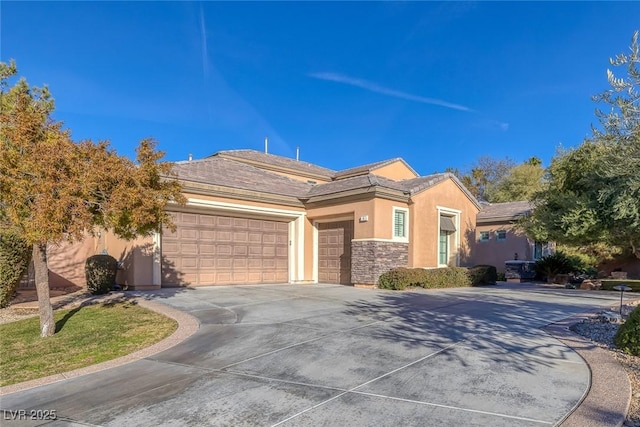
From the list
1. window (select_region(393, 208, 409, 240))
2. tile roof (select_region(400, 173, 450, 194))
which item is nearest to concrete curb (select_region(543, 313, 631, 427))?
window (select_region(393, 208, 409, 240))

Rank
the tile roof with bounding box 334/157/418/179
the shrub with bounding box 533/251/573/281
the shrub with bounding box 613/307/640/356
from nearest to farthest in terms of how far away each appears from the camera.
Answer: the shrub with bounding box 613/307/640/356 < the shrub with bounding box 533/251/573/281 < the tile roof with bounding box 334/157/418/179

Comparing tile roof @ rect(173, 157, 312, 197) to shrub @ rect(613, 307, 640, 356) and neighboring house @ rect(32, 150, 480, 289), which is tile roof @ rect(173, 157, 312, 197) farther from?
shrub @ rect(613, 307, 640, 356)

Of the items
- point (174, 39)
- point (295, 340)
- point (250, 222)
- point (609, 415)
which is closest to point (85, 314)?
point (295, 340)

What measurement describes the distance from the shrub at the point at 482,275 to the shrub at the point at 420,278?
87cm

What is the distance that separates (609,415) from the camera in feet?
13.3

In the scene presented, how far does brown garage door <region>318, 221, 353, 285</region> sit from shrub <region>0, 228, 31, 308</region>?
11.5m

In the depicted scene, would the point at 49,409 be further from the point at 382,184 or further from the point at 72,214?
the point at 382,184

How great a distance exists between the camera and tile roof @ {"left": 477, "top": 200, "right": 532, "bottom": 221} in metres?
25.0

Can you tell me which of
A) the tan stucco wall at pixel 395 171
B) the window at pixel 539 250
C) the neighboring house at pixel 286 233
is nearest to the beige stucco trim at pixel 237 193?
the neighboring house at pixel 286 233

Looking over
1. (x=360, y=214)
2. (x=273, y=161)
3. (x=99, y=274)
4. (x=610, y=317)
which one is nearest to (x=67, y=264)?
(x=99, y=274)

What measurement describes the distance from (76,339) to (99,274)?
5.81 meters

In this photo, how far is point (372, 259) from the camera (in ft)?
52.5

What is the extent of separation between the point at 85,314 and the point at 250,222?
26.4ft

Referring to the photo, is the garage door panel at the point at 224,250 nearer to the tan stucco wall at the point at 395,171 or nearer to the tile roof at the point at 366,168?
the tile roof at the point at 366,168
